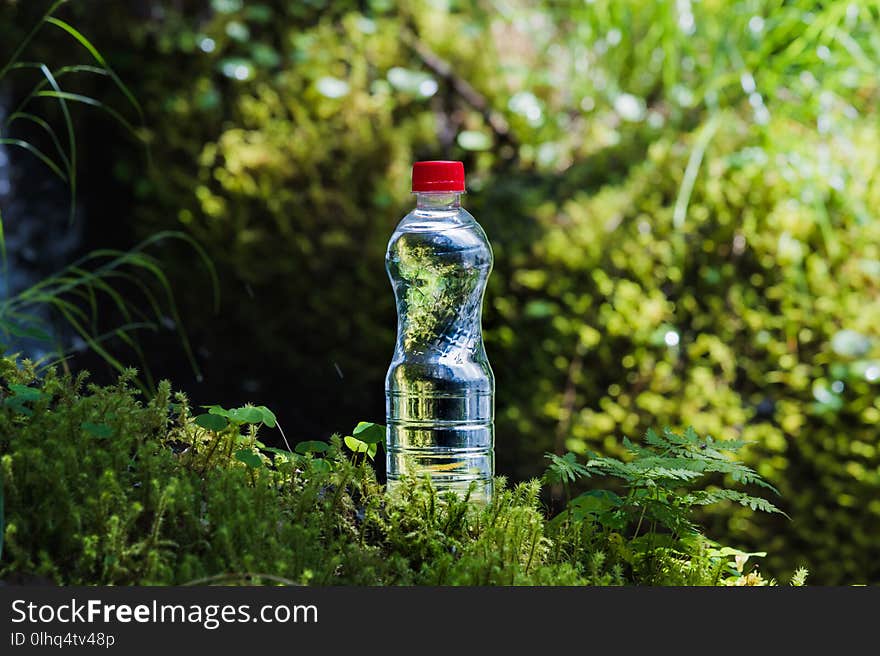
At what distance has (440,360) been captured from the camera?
217 centimetres

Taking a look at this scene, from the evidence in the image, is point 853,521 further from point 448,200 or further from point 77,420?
point 77,420

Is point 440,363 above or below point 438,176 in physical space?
below

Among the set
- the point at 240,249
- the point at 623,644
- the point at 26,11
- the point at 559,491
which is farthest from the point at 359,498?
the point at 26,11

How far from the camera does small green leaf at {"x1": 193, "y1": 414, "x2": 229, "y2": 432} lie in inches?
67.2

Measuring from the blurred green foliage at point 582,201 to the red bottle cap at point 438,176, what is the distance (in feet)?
6.06

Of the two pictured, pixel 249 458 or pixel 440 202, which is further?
pixel 440 202

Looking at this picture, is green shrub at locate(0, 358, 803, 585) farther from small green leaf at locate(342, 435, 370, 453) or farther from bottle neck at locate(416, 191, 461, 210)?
bottle neck at locate(416, 191, 461, 210)

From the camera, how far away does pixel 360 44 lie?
169 inches

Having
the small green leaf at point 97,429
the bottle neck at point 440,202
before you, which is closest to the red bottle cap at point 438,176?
the bottle neck at point 440,202

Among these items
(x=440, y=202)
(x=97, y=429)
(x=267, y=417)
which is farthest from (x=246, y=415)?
(x=440, y=202)

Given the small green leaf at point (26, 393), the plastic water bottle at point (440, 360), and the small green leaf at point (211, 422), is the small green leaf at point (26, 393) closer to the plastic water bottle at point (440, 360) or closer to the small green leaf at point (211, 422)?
the small green leaf at point (211, 422)

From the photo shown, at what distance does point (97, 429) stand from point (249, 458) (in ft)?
0.84

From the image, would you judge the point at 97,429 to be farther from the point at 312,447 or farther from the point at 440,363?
the point at 440,363

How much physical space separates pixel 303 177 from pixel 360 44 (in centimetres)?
69
